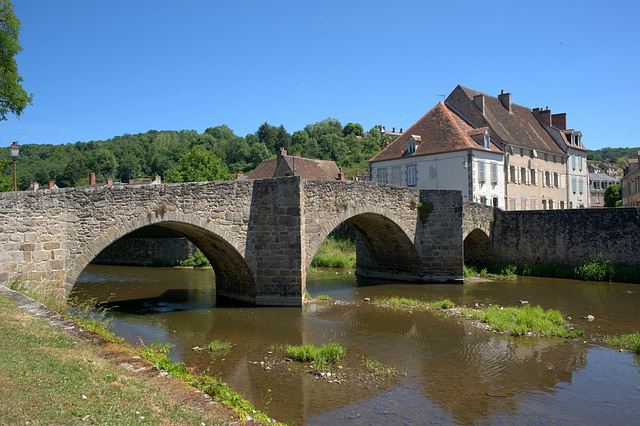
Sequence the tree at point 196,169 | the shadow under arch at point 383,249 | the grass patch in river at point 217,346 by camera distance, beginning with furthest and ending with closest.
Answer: the tree at point 196,169
the shadow under arch at point 383,249
the grass patch in river at point 217,346

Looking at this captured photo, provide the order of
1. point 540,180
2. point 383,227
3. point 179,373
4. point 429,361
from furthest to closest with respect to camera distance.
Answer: point 540,180, point 383,227, point 429,361, point 179,373

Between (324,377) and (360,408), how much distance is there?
1.27 m

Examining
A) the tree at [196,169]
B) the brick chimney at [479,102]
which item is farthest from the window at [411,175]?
the tree at [196,169]

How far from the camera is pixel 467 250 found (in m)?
22.6

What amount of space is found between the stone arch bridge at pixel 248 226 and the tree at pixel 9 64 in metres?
7.72

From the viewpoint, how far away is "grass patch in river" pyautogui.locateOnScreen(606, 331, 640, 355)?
9344 mm

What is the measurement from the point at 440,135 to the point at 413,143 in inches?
58.1

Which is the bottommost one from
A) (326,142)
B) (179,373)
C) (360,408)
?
(360,408)

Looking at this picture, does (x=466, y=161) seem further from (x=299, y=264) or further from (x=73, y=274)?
(x=73, y=274)

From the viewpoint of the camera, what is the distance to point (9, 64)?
50.9 ft

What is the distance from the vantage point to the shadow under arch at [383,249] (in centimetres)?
1759

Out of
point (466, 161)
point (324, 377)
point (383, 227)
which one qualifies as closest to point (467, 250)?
point (466, 161)

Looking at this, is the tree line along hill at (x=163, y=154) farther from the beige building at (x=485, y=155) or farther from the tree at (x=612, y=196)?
the tree at (x=612, y=196)

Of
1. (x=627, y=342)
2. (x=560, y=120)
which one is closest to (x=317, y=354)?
(x=627, y=342)
